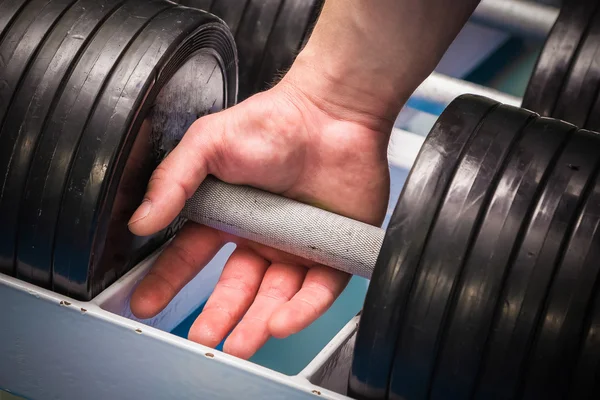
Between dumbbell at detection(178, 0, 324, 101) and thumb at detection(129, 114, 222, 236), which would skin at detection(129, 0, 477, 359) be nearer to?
thumb at detection(129, 114, 222, 236)

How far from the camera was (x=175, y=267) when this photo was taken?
121 centimetres

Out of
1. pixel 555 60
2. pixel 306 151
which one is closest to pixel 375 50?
pixel 306 151

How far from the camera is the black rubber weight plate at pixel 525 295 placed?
2.99 ft

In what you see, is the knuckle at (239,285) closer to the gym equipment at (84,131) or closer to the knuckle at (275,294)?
the knuckle at (275,294)

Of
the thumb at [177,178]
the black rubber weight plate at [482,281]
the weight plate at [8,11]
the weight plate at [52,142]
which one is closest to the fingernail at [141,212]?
the thumb at [177,178]

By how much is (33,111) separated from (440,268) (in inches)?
→ 22.8

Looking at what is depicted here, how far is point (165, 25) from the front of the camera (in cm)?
115

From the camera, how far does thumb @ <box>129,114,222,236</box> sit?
43.7 inches

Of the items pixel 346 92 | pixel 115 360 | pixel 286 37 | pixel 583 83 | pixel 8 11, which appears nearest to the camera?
pixel 115 360

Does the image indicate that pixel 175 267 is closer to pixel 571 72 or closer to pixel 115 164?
pixel 115 164

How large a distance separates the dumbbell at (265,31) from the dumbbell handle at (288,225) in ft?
1.74

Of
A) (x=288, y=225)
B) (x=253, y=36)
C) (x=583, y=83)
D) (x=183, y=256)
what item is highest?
(x=583, y=83)

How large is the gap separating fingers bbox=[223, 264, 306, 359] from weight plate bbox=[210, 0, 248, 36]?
2.15 ft

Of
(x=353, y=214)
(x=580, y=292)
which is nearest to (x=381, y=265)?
(x=580, y=292)
